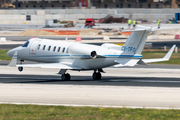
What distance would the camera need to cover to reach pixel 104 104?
19.2 meters

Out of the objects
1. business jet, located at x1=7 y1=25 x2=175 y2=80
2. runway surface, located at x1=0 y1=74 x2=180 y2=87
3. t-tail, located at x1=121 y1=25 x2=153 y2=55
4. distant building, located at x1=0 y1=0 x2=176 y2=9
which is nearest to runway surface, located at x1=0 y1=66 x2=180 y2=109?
runway surface, located at x1=0 y1=74 x2=180 y2=87

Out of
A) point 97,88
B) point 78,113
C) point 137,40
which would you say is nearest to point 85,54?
point 97,88

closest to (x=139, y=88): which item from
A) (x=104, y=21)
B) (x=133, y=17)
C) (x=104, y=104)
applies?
(x=104, y=104)

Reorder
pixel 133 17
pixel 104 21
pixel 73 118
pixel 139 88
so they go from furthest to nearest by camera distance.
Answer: pixel 133 17
pixel 104 21
pixel 139 88
pixel 73 118

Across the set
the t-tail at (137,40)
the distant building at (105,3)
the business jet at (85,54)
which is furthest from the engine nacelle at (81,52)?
the distant building at (105,3)

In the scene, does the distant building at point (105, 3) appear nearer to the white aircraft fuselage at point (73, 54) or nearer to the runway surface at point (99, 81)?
the white aircraft fuselage at point (73, 54)

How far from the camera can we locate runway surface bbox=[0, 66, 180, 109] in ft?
65.7

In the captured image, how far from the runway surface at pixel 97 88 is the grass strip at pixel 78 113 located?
136 centimetres

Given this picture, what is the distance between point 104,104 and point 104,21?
128m

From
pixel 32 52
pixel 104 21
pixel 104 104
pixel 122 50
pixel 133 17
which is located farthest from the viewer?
pixel 133 17

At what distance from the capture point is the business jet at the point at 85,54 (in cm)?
2652

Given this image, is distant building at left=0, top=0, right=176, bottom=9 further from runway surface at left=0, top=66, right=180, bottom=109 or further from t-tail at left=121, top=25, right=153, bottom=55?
t-tail at left=121, top=25, right=153, bottom=55

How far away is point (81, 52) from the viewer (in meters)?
28.5

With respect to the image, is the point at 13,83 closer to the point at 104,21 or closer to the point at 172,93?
the point at 172,93
